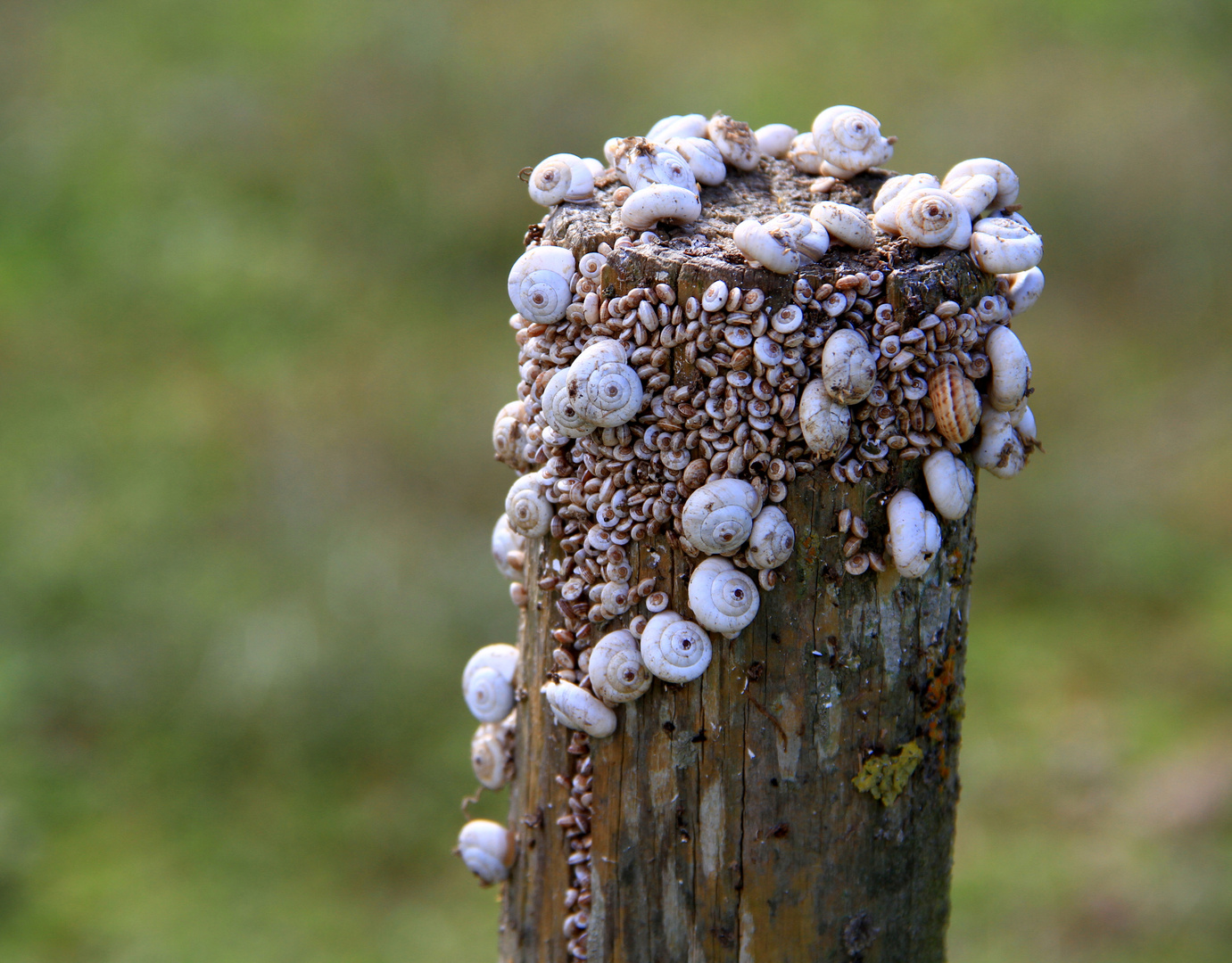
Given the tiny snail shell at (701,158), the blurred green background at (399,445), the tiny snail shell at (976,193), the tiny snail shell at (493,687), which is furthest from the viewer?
the blurred green background at (399,445)

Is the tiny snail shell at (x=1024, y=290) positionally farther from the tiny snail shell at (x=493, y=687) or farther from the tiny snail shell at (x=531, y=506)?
the tiny snail shell at (x=493, y=687)

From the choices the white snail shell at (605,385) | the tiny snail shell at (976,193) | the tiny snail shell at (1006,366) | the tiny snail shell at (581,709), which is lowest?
the tiny snail shell at (581,709)

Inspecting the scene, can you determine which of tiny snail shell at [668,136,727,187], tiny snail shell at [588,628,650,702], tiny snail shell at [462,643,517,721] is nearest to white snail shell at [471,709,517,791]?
tiny snail shell at [462,643,517,721]

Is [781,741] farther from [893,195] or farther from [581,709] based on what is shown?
[893,195]

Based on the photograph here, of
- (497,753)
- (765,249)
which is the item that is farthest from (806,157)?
(497,753)

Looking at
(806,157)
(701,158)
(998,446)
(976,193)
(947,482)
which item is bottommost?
(947,482)

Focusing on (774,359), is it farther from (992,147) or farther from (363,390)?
(992,147)

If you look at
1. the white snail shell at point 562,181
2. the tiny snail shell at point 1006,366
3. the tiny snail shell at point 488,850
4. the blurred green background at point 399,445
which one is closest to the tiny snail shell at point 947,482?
the tiny snail shell at point 1006,366

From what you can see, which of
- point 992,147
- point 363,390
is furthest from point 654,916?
point 992,147
